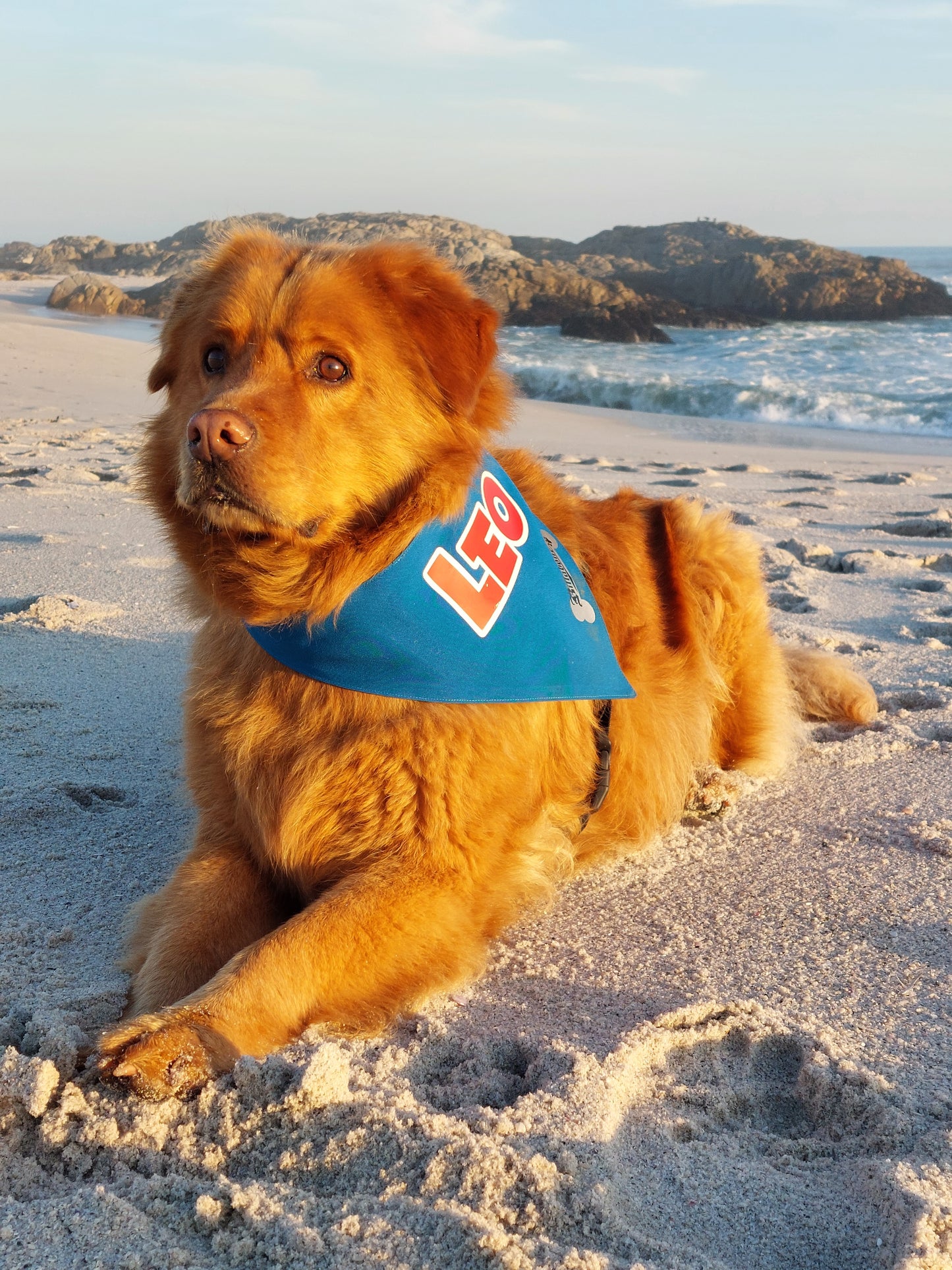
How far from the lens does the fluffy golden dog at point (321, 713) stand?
7.51 ft

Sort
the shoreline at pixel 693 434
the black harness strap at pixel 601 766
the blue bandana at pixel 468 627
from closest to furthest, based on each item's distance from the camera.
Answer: the blue bandana at pixel 468 627 < the black harness strap at pixel 601 766 < the shoreline at pixel 693 434

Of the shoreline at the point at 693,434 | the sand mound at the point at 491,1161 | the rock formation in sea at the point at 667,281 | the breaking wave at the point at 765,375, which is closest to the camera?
the sand mound at the point at 491,1161

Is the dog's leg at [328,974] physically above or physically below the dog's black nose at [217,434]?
below

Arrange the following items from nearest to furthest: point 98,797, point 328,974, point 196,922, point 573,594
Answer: point 328,974 → point 196,922 → point 573,594 → point 98,797

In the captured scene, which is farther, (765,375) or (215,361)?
(765,375)

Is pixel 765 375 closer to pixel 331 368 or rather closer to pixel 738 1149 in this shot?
pixel 331 368

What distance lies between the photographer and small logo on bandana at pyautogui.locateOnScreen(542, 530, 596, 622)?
2912 millimetres

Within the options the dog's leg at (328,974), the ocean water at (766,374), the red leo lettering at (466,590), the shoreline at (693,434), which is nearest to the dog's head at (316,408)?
the red leo lettering at (466,590)

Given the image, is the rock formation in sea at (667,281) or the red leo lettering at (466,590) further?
the rock formation in sea at (667,281)

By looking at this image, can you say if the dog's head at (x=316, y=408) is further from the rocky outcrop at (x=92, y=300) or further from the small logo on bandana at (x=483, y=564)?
the rocky outcrop at (x=92, y=300)

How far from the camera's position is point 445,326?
2.69 m

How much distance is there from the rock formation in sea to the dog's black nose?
18.7 meters

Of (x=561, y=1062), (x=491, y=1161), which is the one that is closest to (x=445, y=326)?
(x=561, y=1062)

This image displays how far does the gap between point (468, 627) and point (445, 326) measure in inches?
31.2
